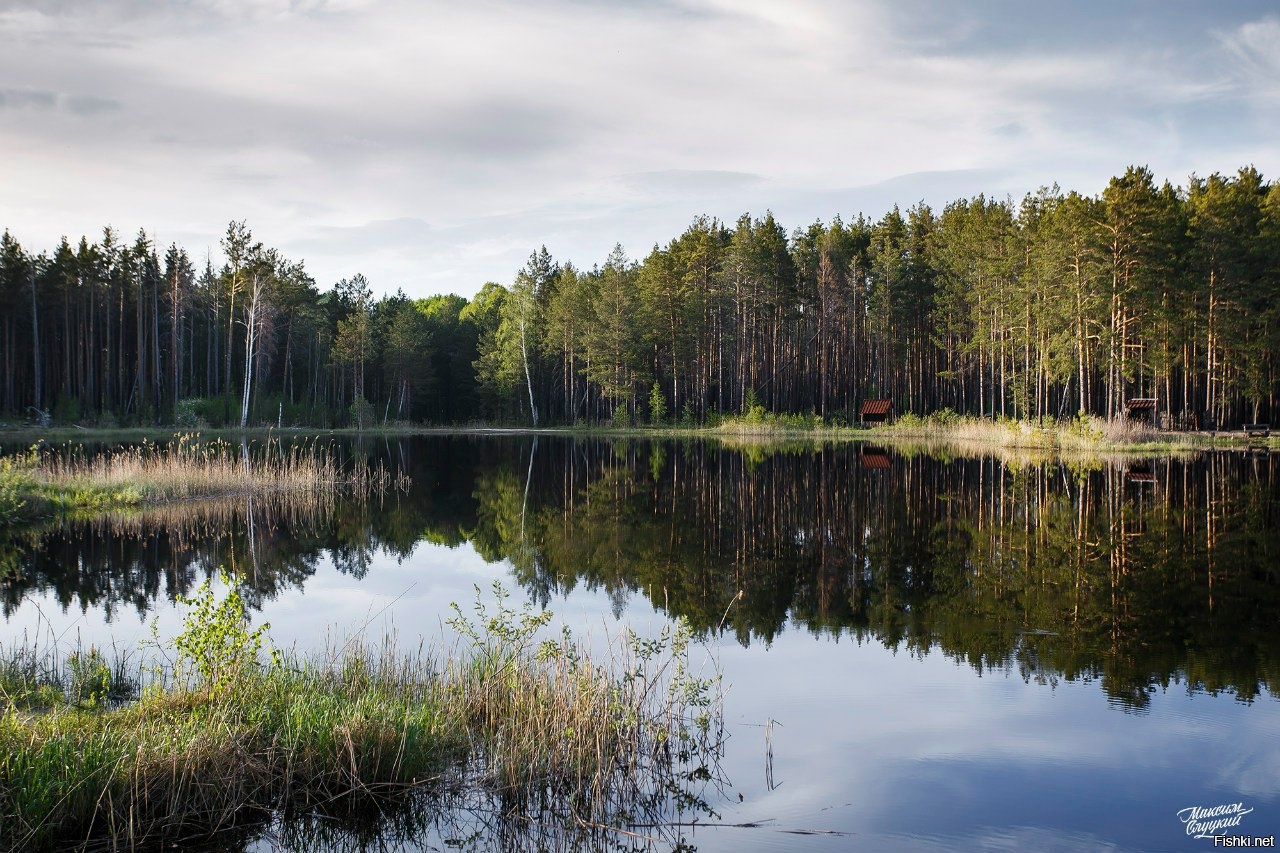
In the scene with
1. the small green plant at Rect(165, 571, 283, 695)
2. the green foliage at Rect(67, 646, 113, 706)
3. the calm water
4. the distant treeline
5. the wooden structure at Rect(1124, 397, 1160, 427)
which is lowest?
the calm water

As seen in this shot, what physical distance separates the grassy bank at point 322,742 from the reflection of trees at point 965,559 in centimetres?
377

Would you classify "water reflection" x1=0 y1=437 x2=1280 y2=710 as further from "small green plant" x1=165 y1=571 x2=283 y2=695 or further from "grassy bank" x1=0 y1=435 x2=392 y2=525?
"small green plant" x1=165 y1=571 x2=283 y2=695

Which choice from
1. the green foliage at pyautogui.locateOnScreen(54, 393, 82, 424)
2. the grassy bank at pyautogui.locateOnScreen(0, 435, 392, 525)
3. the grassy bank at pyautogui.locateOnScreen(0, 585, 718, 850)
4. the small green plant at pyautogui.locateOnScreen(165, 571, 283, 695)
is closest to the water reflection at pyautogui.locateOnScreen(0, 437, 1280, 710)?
the grassy bank at pyautogui.locateOnScreen(0, 435, 392, 525)

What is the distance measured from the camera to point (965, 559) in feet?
47.0

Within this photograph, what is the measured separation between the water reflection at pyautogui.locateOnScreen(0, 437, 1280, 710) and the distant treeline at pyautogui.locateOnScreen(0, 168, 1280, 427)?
60.2 ft

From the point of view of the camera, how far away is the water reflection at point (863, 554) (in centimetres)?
977

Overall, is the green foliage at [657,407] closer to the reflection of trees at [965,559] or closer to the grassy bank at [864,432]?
the grassy bank at [864,432]

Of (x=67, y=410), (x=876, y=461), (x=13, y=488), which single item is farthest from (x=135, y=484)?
(x=67, y=410)

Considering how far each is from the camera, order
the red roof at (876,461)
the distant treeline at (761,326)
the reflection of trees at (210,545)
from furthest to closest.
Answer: the distant treeline at (761,326) < the red roof at (876,461) < the reflection of trees at (210,545)

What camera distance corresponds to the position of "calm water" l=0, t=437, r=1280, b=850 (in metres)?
6.01

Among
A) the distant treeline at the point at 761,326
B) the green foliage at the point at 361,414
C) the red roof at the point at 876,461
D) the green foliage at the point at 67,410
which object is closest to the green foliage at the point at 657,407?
the distant treeline at the point at 761,326

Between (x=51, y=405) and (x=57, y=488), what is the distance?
46410mm

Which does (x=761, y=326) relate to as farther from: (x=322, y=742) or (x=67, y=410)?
(x=322, y=742)

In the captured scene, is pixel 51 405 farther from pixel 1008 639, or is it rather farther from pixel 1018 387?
pixel 1008 639
